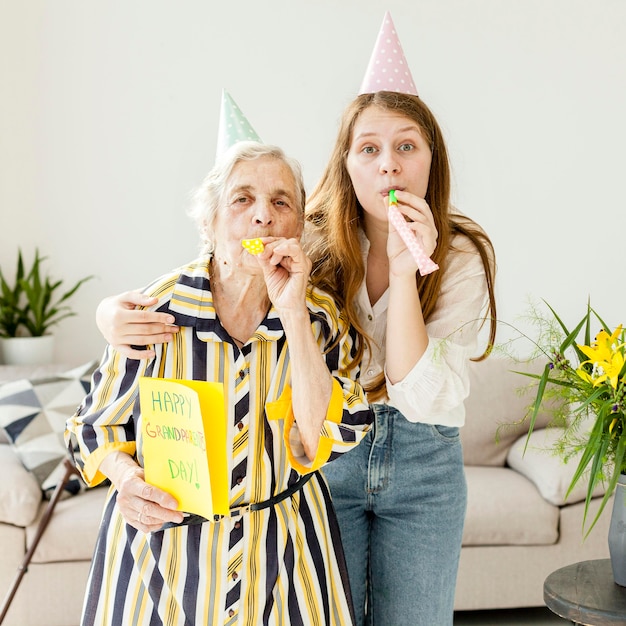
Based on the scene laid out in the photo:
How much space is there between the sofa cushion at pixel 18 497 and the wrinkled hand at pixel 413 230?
1804 millimetres

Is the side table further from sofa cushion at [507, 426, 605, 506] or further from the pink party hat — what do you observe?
the pink party hat

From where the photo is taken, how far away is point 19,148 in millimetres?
3502

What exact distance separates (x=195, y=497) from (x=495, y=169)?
114 inches

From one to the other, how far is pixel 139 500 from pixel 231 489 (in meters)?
0.13

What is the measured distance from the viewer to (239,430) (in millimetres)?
1153

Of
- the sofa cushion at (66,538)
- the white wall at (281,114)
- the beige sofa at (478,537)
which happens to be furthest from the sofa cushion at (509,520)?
the sofa cushion at (66,538)

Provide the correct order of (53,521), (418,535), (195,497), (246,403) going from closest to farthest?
(195,497) → (246,403) → (418,535) → (53,521)

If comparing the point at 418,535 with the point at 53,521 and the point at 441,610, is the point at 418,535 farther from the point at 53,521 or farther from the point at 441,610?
the point at 53,521

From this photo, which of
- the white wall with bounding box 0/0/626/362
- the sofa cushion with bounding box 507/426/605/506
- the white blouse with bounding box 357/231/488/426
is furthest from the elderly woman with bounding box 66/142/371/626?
the white wall with bounding box 0/0/626/362

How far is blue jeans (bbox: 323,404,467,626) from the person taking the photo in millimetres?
1431

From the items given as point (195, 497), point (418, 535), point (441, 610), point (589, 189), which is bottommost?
point (441, 610)

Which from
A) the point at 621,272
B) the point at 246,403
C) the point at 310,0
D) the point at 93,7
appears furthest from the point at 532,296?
Result: the point at 246,403

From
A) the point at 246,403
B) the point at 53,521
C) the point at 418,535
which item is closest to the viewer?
the point at 246,403

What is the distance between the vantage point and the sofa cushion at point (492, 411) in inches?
124
